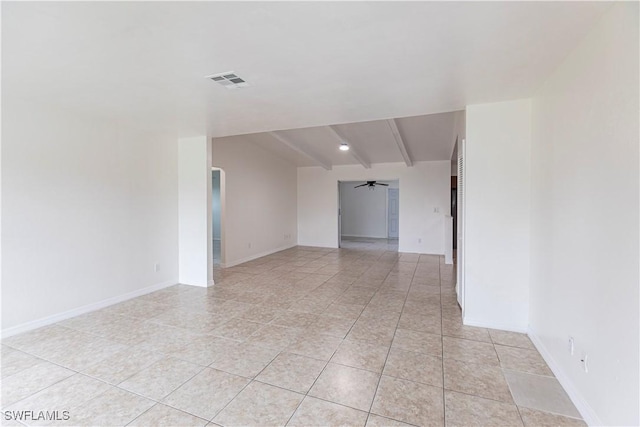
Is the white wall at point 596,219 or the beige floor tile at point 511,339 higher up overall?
the white wall at point 596,219

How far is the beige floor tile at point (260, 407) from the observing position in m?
1.73

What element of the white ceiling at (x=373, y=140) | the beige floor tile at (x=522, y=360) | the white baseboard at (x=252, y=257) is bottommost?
the beige floor tile at (x=522, y=360)

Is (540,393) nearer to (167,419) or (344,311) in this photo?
(344,311)

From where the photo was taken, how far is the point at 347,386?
2.06 metres

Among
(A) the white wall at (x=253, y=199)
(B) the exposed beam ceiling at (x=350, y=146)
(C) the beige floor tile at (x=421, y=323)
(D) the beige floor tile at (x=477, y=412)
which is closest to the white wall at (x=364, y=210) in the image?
(B) the exposed beam ceiling at (x=350, y=146)

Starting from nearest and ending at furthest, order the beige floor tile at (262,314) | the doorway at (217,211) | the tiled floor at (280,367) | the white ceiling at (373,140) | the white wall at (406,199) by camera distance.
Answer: the tiled floor at (280,367) → the beige floor tile at (262,314) → the white ceiling at (373,140) → the doorway at (217,211) → the white wall at (406,199)

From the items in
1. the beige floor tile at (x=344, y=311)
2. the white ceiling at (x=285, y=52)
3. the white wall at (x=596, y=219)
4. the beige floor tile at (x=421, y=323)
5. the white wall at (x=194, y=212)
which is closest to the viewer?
the white wall at (x=596, y=219)

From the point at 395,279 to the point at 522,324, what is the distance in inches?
89.6

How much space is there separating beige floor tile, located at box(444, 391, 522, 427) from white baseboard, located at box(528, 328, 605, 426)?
0.37m

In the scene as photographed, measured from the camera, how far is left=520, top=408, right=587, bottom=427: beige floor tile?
1.69 metres

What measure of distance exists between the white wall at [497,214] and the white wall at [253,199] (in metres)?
4.52

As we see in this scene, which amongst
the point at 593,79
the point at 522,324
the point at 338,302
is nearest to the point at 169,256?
the point at 338,302

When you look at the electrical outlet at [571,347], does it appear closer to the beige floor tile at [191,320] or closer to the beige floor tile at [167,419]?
the beige floor tile at [167,419]

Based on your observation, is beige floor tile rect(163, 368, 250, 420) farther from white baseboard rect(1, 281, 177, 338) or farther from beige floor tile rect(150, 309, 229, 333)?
white baseboard rect(1, 281, 177, 338)
